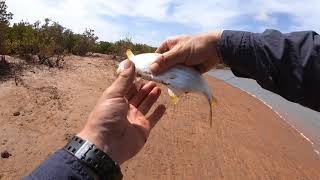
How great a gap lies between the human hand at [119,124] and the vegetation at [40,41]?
43.3ft

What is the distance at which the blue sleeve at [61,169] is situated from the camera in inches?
77.9

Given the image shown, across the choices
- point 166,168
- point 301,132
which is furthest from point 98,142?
point 301,132

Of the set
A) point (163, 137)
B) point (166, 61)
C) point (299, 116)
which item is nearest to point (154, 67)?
point (166, 61)

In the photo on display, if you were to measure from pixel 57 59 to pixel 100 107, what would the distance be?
49.5 feet

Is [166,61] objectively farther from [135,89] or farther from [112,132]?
[112,132]

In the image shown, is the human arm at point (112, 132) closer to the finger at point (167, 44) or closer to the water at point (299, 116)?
the finger at point (167, 44)

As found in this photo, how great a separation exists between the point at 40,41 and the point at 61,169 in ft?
55.6

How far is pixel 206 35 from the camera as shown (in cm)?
299

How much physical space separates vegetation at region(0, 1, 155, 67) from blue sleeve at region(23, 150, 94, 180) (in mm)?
14046

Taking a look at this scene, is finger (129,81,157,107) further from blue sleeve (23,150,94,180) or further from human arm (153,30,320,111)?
blue sleeve (23,150,94,180)

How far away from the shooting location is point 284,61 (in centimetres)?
238

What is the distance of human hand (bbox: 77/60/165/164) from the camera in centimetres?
241

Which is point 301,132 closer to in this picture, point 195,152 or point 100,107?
point 195,152

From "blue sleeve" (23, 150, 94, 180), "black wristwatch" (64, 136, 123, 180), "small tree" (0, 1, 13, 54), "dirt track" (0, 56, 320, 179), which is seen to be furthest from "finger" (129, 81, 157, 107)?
"small tree" (0, 1, 13, 54)
